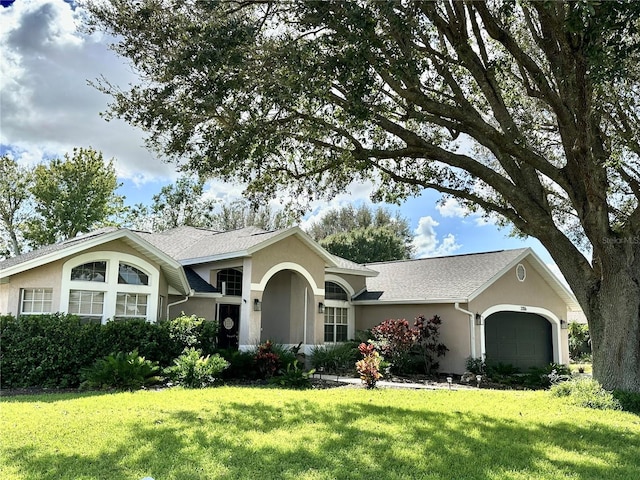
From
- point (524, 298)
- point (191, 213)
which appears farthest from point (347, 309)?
point (191, 213)

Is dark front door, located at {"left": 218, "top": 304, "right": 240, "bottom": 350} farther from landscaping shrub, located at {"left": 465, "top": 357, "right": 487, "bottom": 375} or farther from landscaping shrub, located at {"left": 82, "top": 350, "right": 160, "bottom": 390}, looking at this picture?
landscaping shrub, located at {"left": 465, "top": 357, "right": 487, "bottom": 375}

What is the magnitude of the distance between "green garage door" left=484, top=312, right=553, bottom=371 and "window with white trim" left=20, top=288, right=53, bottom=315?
594 inches

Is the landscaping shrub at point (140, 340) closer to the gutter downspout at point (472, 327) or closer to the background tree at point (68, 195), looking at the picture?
the gutter downspout at point (472, 327)

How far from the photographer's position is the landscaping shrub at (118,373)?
37.9 feet

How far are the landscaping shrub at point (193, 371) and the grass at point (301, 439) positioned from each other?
1.48m

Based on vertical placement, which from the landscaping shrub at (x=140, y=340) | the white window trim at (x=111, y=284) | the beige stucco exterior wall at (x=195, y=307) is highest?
the white window trim at (x=111, y=284)

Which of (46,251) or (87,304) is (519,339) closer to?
(87,304)

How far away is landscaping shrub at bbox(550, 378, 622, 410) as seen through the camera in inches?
426

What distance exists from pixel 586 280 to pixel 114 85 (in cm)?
1204

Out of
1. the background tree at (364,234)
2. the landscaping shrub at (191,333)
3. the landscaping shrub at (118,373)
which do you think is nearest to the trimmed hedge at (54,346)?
the landscaping shrub at (118,373)

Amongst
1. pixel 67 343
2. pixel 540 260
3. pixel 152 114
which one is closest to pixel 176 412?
pixel 67 343

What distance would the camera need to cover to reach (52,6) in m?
10.2

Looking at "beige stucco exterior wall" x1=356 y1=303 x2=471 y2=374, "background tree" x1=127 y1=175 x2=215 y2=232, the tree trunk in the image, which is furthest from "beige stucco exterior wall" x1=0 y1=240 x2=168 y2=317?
"background tree" x1=127 y1=175 x2=215 y2=232

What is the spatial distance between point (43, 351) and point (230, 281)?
800cm
